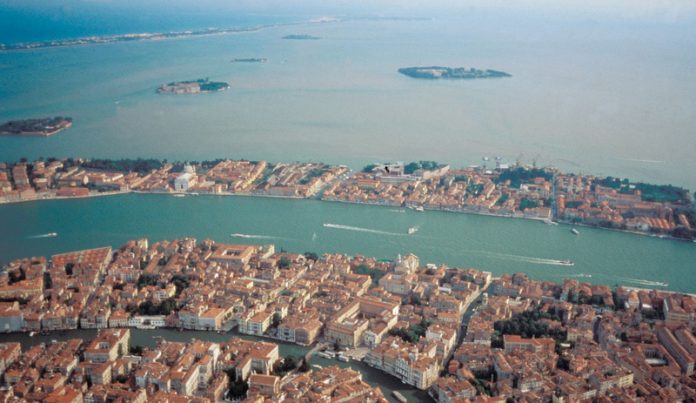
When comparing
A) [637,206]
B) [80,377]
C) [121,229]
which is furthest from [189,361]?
[637,206]

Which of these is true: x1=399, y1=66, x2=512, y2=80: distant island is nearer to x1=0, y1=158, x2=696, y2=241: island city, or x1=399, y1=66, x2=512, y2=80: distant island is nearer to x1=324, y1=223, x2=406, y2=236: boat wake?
x1=0, y1=158, x2=696, y2=241: island city

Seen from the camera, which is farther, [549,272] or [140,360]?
[549,272]

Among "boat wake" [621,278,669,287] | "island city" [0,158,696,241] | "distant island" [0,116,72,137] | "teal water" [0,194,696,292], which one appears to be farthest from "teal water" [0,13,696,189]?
"boat wake" [621,278,669,287]

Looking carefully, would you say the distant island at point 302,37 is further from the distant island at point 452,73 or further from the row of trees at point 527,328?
the row of trees at point 527,328

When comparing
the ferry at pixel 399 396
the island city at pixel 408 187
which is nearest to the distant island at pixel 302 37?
the island city at pixel 408 187

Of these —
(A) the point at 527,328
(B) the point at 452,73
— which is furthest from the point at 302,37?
(A) the point at 527,328

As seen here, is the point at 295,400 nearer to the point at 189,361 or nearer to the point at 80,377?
the point at 189,361
